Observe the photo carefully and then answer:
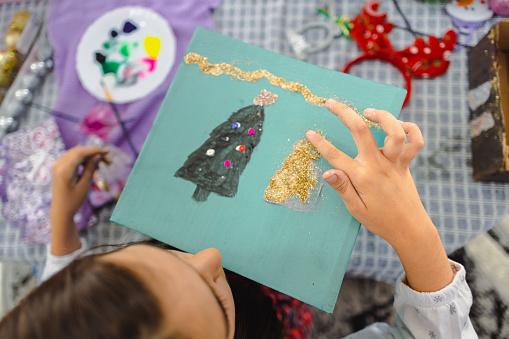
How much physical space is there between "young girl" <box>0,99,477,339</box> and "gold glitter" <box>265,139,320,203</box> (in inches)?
1.0

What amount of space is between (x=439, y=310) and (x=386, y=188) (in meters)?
0.21

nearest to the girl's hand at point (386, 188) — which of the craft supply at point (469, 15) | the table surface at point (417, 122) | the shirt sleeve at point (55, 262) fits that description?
the table surface at point (417, 122)

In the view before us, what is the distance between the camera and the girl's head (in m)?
0.31

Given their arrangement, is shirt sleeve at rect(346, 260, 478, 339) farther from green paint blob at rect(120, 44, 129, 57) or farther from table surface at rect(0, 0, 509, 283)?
green paint blob at rect(120, 44, 129, 57)

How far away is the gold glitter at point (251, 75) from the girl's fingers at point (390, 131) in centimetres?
5

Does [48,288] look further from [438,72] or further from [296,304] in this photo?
[438,72]

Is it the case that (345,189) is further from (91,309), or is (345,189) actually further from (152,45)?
(152,45)

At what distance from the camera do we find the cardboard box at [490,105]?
574 mm

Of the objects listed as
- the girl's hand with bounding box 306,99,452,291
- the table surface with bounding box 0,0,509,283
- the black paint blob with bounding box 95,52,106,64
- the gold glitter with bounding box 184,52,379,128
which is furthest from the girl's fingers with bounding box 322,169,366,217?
the black paint blob with bounding box 95,52,106,64

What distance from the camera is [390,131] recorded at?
430mm

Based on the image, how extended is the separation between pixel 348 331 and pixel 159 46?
85 cm

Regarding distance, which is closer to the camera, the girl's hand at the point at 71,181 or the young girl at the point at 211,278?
the young girl at the point at 211,278

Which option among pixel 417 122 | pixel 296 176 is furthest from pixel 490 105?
pixel 296 176

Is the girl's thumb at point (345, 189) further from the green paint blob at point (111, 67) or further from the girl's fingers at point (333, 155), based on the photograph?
the green paint blob at point (111, 67)
